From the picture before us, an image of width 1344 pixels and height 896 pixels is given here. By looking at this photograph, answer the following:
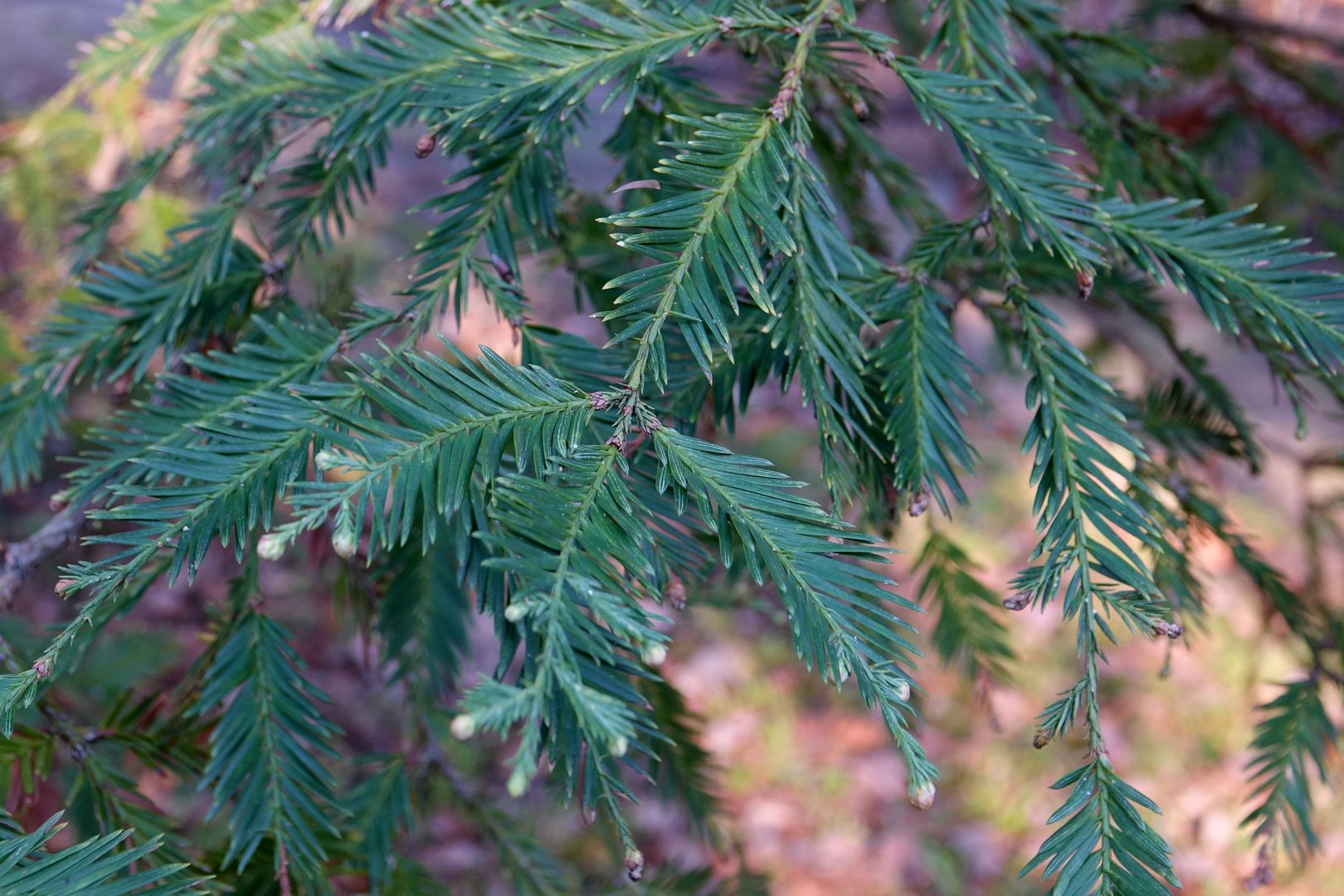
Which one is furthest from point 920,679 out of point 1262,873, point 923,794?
point 923,794

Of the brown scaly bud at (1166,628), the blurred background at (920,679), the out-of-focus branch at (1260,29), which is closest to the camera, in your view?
the brown scaly bud at (1166,628)

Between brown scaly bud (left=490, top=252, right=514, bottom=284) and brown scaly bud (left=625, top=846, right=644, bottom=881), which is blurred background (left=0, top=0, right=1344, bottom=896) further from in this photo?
brown scaly bud (left=625, top=846, right=644, bottom=881)

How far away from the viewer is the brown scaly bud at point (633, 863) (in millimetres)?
450

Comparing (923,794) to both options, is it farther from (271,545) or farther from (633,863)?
(271,545)

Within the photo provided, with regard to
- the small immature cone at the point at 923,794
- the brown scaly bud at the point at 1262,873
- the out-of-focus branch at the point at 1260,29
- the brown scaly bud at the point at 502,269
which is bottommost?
the brown scaly bud at the point at 1262,873

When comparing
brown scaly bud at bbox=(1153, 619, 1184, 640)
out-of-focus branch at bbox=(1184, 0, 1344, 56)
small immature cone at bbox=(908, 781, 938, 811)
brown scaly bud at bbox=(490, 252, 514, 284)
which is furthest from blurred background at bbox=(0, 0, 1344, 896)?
small immature cone at bbox=(908, 781, 938, 811)

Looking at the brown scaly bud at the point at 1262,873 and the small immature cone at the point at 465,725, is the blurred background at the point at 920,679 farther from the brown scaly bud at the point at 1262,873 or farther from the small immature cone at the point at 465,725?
the small immature cone at the point at 465,725

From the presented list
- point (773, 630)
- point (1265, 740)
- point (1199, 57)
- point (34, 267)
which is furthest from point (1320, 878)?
point (34, 267)

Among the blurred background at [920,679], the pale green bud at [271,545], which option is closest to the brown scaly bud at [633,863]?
the pale green bud at [271,545]

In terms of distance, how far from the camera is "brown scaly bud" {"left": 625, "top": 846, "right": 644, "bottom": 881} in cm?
45

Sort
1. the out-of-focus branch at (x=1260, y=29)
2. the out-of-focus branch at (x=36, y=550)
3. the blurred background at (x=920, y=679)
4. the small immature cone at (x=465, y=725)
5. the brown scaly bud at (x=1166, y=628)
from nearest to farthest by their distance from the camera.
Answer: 1. the small immature cone at (x=465, y=725)
2. the brown scaly bud at (x=1166, y=628)
3. the out-of-focus branch at (x=36, y=550)
4. the out-of-focus branch at (x=1260, y=29)
5. the blurred background at (x=920, y=679)

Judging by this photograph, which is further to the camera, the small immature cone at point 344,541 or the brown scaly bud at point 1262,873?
the brown scaly bud at point 1262,873

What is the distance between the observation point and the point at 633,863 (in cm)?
46

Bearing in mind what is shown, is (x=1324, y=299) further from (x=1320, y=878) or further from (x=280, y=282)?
(x=1320, y=878)
